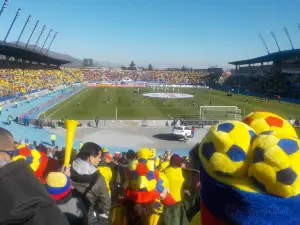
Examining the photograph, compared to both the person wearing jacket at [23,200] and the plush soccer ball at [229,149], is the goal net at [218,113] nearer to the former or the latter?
the plush soccer ball at [229,149]

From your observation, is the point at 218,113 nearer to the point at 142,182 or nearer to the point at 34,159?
the point at 34,159

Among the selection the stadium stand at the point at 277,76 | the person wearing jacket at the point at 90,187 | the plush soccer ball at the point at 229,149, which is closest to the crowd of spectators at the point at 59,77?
the stadium stand at the point at 277,76

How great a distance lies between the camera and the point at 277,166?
2.09 metres

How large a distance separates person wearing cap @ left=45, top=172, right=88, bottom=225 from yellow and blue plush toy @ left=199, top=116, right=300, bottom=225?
2.02 metres

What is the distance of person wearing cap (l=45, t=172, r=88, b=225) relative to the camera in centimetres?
Answer: 379

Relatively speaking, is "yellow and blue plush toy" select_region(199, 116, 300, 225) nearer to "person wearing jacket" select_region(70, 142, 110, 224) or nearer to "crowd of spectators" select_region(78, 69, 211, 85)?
"person wearing jacket" select_region(70, 142, 110, 224)

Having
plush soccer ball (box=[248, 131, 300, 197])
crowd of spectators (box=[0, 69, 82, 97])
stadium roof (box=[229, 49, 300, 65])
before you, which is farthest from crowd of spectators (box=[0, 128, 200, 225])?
stadium roof (box=[229, 49, 300, 65])

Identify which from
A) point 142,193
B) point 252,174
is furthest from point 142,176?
point 252,174

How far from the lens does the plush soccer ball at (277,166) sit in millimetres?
2086

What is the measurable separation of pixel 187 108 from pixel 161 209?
39778 mm

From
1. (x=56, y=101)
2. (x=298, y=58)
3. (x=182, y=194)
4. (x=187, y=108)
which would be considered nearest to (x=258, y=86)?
(x=298, y=58)

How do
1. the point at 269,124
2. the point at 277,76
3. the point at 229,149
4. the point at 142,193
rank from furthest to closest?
the point at 277,76 < the point at 142,193 < the point at 269,124 < the point at 229,149

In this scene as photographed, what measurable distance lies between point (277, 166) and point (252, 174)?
6.3 inches

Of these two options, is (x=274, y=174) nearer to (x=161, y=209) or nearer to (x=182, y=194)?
(x=161, y=209)
